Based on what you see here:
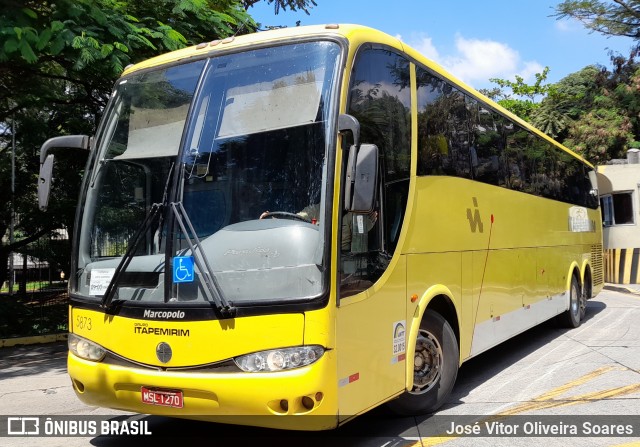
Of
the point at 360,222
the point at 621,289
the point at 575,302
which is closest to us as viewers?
A: the point at 360,222

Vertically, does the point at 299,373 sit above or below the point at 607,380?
above

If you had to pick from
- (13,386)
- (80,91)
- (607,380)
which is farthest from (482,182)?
(80,91)

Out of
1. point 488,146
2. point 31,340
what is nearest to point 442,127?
point 488,146

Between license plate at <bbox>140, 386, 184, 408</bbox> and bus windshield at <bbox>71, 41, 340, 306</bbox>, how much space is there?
2.11 ft

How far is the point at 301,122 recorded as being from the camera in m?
4.62

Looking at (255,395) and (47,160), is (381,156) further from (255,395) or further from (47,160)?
(47,160)

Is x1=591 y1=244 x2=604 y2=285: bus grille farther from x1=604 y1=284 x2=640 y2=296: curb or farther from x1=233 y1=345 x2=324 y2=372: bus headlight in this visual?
x1=233 y1=345 x2=324 y2=372: bus headlight

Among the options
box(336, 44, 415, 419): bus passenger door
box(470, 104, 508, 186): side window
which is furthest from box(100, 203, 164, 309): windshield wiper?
box(470, 104, 508, 186): side window

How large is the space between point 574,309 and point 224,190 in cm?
910

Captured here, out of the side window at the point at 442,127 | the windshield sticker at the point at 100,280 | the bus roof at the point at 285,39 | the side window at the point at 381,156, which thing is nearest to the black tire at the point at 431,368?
the side window at the point at 381,156

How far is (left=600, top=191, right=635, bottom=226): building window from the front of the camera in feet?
74.5

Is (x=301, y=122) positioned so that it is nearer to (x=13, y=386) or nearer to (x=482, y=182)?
(x=482, y=182)

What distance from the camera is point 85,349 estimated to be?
4.86 m

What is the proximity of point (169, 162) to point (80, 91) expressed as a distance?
9862 mm
